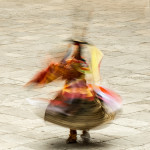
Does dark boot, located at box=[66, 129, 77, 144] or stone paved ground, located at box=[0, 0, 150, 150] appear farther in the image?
stone paved ground, located at box=[0, 0, 150, 150]

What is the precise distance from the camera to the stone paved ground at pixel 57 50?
300 inches

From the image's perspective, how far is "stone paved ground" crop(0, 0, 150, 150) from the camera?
25.0ft

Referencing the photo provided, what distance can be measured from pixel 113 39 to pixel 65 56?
7.25 metres

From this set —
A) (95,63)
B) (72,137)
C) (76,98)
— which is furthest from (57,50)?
(72,137)

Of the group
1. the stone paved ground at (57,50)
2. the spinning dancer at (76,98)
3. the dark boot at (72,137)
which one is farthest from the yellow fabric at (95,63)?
the dark boot at (72,137)

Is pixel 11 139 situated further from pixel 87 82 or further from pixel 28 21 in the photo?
pixel 28 21

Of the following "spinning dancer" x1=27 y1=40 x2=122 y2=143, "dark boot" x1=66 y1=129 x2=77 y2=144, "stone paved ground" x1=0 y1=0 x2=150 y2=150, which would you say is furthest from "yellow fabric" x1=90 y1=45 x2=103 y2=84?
"dark boot" x1=66 y1=129 x2=77 y2=144

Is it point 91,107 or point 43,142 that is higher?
point 91,107

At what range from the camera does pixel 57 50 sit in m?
7.46

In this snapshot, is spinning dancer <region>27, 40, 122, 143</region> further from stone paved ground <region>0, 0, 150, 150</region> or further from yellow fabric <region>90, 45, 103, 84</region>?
stone paved ground <region>0, 0, 150, 150</region>

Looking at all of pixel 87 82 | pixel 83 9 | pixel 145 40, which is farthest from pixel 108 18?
pixel 87 82

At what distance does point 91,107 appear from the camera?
702 centimetres

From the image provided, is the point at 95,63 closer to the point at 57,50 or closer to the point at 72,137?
the point at 57,50

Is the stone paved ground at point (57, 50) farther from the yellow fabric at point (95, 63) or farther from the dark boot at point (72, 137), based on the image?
Result: the yellow fabric at point (95, 63)
